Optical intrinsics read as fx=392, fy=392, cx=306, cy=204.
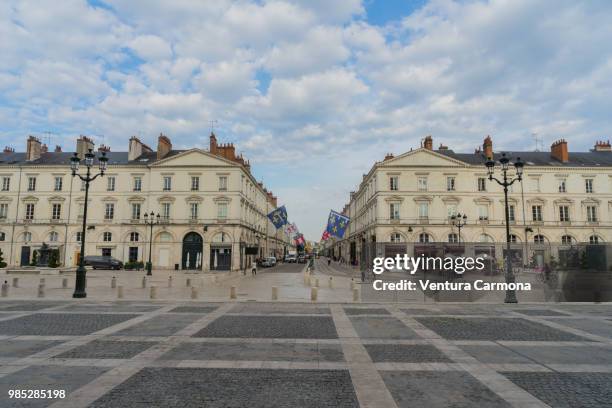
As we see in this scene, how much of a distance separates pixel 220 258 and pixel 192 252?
3412 millimetres

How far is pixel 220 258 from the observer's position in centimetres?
4712

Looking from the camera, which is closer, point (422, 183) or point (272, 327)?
point (272, 327)

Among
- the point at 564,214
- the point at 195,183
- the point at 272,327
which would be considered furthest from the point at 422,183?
the point at 272,327

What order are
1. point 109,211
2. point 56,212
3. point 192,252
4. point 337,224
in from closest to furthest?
point 337,224
point 192,252
point 56,212
point 109,211

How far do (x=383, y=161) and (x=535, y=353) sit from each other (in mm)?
41473

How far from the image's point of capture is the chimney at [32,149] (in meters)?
49.6

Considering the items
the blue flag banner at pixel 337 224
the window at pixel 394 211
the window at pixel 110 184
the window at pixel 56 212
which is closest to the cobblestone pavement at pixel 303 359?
the blue flag banner at pixel 337 224

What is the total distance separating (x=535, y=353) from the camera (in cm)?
843

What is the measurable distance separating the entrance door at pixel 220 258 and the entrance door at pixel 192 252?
1437 mm

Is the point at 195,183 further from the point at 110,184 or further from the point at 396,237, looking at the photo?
the point at 396,237

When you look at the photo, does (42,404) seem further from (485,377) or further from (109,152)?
(109,152)

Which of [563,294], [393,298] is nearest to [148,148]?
[393,298]

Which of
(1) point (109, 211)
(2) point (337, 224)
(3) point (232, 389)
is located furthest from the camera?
(1) point (109, 211)

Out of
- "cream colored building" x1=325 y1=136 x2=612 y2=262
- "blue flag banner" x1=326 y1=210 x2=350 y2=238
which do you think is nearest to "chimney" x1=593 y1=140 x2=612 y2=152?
"cream colored building" x1=325 y1=136 x2=612 y2=262
